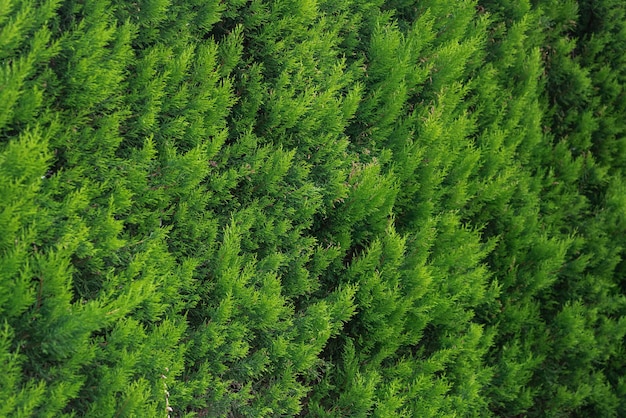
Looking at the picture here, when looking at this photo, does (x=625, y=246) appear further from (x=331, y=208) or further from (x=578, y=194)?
(x=331, y=208)

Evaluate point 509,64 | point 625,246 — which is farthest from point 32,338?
point 625,246

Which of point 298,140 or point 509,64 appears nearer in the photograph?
point 298,140

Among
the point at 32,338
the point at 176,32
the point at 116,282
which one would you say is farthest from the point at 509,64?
the point at 32,338

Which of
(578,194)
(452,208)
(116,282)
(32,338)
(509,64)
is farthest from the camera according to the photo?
(578,194)

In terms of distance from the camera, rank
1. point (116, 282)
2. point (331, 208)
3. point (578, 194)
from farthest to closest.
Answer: point (578, 194) → point (331, 208) → point (116, 282)

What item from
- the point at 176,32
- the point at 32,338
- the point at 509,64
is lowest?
the point at 32,338

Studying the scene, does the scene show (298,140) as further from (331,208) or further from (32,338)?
(32,338)

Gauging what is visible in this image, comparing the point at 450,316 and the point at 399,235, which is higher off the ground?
the point at 399,235
